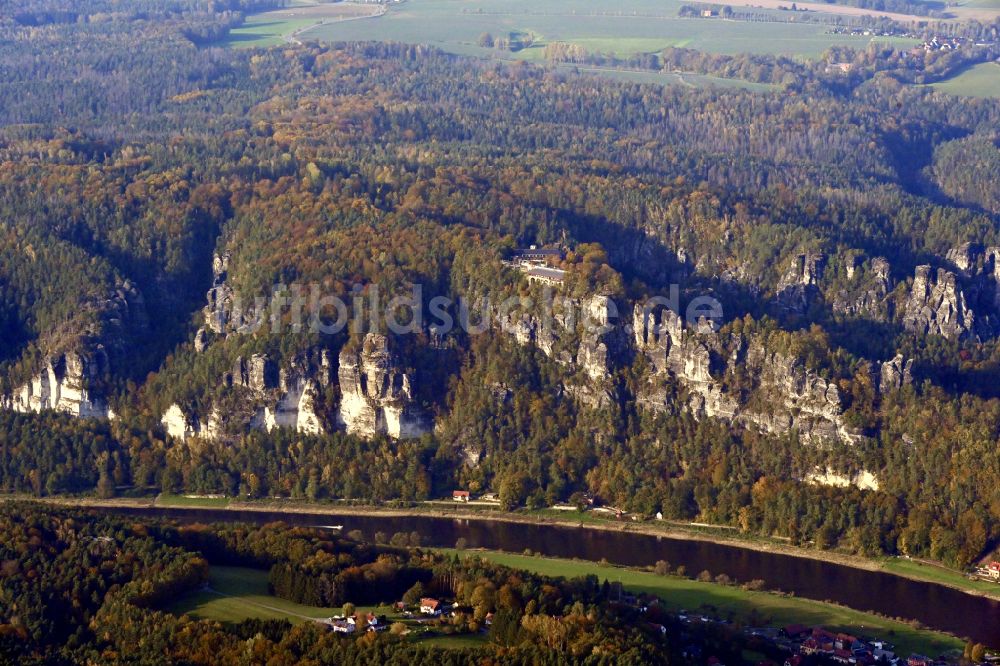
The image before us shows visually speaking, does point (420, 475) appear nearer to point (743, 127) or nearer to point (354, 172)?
point (354, 172)

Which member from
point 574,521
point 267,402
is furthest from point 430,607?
point 267,402

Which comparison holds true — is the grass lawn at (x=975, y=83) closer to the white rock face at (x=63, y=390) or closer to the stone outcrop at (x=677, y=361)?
the stone outcrop at (x=677, y=361)

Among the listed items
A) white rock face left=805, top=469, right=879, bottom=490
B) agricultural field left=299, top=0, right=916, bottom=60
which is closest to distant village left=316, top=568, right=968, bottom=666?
white rock face left=805, top=469, right=879, bottom=490

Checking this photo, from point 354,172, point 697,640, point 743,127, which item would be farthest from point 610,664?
point 743,127

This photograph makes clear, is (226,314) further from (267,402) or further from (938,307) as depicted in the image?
(938,307)

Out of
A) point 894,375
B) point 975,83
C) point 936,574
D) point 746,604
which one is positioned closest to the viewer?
point 746,604

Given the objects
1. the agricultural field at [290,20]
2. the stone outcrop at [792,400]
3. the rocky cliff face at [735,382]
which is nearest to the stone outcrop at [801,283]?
the rocky cliff face at [735,382]

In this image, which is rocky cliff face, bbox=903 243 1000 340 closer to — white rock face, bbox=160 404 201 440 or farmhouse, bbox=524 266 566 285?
farmhouse, bbox=524 266 566 285

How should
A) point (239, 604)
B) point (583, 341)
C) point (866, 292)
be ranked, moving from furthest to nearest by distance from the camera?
1. point (866, 292)
2. point (583, 341)
3. point (239, 604)
